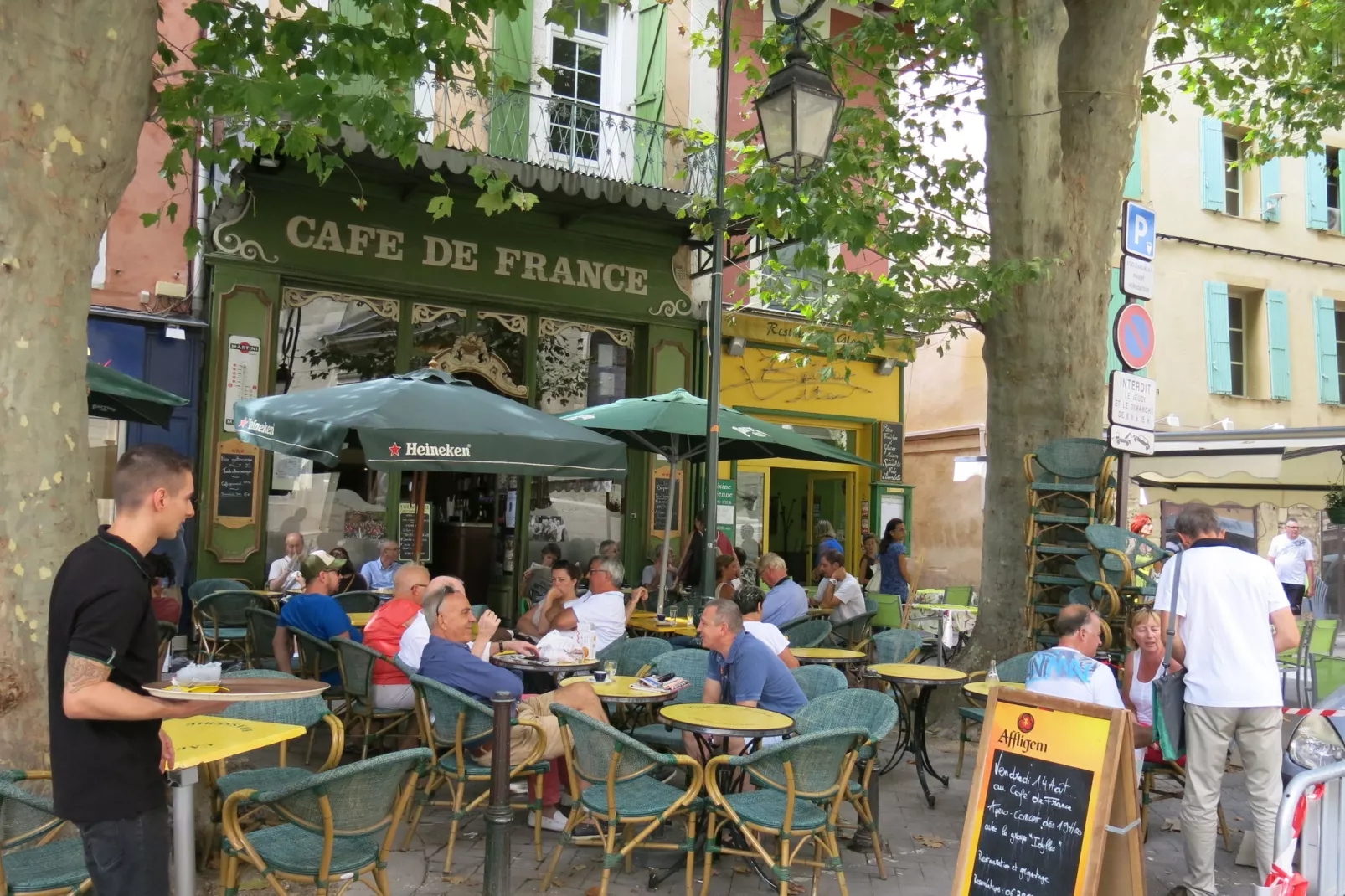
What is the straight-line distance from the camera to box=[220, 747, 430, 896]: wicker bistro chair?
355cm

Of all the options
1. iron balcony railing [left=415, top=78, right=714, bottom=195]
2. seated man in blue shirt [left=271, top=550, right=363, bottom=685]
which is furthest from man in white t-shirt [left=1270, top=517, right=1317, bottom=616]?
seated man in blue shirt [left=271, top=550, right=363, bottom=685]

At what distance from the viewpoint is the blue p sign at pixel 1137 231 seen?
22.6 ft

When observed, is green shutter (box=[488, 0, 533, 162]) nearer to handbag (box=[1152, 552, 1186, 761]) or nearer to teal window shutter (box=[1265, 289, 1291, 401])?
handbag (box=[1152, 552, 1186, 761])

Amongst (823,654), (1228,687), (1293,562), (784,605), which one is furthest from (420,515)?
(1293,562)

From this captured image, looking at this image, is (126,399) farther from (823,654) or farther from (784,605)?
(823,654)

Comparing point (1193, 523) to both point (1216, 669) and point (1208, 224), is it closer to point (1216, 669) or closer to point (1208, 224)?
point (1216, 669)

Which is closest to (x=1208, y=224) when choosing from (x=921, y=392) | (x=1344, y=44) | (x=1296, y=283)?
(x=1296, y=283)

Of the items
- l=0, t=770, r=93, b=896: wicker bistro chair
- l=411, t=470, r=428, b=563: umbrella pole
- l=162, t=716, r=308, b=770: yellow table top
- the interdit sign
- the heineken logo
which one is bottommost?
l=0, t=770, r=93, b=896: wicker bistro chair

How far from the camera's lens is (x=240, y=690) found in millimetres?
3256

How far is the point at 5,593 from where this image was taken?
3.93 metres

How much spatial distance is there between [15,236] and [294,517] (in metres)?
7.21

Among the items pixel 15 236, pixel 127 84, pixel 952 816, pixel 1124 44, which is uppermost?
pixel 1124 44

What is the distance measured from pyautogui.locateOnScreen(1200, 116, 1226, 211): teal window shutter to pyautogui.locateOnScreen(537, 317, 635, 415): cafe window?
1240cm

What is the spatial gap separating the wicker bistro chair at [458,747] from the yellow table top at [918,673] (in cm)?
231
